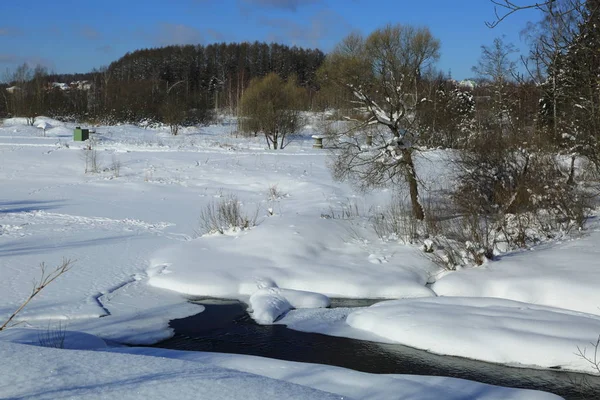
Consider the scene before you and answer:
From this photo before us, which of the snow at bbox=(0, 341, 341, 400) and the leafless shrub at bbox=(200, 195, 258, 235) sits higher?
the snow at bbox=(0, 341, 341, 400)

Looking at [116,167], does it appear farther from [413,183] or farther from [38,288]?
[38,288]

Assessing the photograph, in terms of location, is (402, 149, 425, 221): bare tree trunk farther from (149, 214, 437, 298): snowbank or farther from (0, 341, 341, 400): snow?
(0, 341, 341, 400): snow

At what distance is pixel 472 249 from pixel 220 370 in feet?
29.3

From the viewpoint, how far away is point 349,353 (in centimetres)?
823

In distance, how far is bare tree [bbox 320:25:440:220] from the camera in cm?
1472

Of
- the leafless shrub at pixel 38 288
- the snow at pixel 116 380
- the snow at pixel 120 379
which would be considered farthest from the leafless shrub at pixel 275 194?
the snow at pixel 116 380

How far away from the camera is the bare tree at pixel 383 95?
1472cm

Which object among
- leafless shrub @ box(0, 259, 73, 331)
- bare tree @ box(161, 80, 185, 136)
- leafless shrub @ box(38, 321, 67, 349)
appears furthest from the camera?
bare tree @ box(161, 80, 185, 136)

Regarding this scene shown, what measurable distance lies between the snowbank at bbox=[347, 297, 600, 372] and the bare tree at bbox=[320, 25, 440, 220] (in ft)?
18.6

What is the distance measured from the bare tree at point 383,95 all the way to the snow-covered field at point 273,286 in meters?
1.74

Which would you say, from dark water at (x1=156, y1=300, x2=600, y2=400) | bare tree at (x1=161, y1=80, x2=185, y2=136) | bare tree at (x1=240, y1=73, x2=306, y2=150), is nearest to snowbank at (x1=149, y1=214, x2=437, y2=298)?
dark water at (x1=156, y1=300, x2=600, y2=400)

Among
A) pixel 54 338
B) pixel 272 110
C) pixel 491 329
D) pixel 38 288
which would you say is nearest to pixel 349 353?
pixel 491 329

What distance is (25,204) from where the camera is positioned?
1870 cm

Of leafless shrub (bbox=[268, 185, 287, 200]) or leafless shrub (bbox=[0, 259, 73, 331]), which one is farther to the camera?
leafless shrub (bbox=[268, 185, 287, 200])
